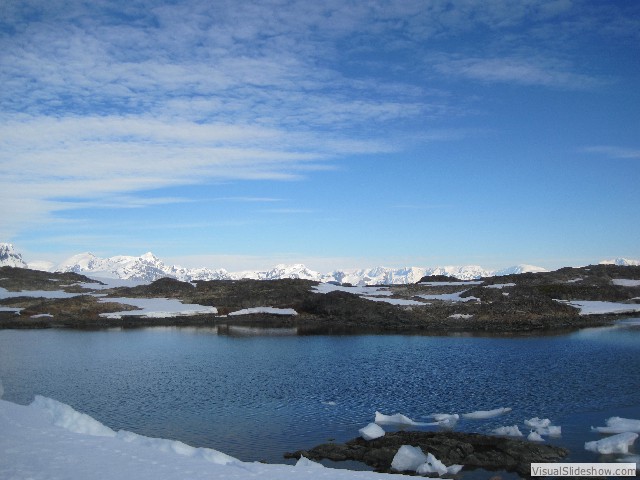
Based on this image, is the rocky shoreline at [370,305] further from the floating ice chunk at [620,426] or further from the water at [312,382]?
the floating ice chunk at [620,426]

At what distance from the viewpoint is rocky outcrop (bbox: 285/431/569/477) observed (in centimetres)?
1966

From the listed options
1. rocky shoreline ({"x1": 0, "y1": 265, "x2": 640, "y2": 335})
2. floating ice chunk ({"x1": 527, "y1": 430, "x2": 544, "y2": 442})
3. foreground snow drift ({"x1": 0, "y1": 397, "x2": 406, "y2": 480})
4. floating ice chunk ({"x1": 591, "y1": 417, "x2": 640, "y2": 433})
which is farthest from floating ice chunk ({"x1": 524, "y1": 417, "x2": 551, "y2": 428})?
rocky shoreline ({"x1": 0, "y1": 265, "x2": 640, "y2": 335})

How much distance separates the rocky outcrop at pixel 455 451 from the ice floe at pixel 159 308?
194 feet

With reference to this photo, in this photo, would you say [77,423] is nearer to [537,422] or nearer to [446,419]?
[446,419]

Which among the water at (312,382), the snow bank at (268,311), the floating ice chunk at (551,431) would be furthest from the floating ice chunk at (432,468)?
the snow bank at (268,311)

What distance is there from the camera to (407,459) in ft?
63.7

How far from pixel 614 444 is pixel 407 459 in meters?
8.00

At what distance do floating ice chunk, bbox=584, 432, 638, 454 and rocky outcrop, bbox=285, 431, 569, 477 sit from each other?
3.63 feet

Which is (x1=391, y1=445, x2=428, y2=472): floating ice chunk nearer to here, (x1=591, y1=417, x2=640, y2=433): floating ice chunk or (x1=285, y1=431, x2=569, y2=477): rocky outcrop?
(x1=285, y1=431, x2=569, y2=477): rocky outcrop

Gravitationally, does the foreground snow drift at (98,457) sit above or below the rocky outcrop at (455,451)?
above

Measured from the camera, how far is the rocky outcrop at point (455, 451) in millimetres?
19656

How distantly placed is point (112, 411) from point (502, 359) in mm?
28333

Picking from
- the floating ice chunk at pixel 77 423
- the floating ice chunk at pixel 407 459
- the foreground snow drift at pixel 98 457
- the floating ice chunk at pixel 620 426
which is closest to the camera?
the foreground snow drift at pixel 98 457

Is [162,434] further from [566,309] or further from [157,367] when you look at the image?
[566,309]
